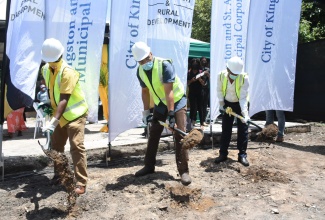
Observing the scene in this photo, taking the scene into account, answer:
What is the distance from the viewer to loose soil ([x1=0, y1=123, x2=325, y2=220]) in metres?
4.00

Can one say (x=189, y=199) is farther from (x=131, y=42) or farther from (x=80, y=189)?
(x=131, y=42)

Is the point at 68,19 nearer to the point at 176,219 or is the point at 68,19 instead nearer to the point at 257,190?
the point at 176,219

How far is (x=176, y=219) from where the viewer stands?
12.7 feet

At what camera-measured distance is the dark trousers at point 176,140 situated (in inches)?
182

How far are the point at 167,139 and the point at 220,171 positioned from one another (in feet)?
6.03

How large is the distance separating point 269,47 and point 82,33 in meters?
3.53

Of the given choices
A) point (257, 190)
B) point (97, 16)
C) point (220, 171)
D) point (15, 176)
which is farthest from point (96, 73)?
point (257, 190)

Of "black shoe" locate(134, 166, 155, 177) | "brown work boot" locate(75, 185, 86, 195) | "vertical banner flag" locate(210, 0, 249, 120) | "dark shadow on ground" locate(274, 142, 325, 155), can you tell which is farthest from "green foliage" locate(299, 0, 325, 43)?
"brown work boot" locate(75, 185, 86, 195)

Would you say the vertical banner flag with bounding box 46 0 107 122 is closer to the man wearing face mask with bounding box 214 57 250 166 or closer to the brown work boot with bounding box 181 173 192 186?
the brown work boot with bounding box 181 173 192 186

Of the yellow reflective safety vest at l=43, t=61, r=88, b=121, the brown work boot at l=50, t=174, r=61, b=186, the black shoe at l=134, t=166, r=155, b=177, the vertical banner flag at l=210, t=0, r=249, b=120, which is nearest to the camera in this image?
the yellow reflective safety vest at l=43, t=61, r=88, b=121

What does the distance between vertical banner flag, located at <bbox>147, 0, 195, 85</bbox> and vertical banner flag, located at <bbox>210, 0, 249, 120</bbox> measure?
72 centimetres

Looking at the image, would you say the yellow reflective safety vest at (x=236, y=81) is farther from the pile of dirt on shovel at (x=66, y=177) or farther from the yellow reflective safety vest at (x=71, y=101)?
the pile of dirt on shovel at (x=66, y=177)

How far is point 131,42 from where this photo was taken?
217 inches

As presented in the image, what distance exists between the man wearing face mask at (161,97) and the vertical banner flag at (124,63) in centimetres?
68
